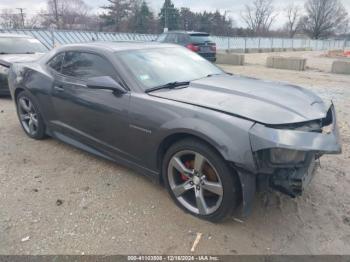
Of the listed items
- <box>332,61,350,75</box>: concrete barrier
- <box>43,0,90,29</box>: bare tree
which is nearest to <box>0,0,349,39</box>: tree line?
<box>43,0,90,29</box>: bare tree

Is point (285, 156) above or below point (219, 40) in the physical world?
below

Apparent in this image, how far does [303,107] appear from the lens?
2.82 m

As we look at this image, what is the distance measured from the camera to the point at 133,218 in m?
2.87

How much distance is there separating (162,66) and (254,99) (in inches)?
46.4

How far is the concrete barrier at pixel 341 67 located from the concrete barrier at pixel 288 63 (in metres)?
1.53

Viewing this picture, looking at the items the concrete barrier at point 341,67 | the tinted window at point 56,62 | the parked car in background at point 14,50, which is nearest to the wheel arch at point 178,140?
the tinted window at point 56,62

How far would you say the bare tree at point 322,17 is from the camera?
7212 cm

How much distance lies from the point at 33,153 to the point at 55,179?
36.8 inches

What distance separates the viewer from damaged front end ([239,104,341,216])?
230 cm

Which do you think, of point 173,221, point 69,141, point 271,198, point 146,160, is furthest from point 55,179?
point 271,198

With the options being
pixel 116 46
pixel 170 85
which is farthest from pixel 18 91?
pixel 170 85

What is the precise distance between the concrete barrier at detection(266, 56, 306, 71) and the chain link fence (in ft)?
27.8

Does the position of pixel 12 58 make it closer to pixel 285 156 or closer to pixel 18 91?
pixel 18 91

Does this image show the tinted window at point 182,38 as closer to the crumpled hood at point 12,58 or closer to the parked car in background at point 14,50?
the parked car in background at point 14,50
